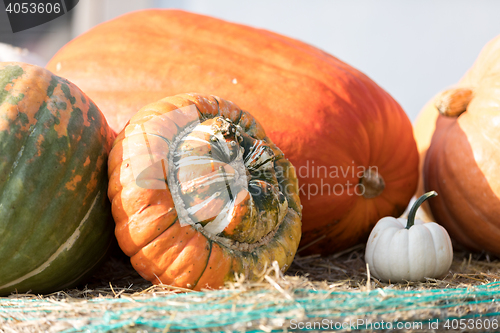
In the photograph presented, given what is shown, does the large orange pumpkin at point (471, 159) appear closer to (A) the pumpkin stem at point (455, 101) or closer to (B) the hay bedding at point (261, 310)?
(A) the pumpkin stem at point (455, 101)

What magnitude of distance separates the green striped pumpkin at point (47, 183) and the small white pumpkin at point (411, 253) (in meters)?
0.98

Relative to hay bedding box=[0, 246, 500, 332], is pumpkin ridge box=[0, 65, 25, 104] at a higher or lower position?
higher

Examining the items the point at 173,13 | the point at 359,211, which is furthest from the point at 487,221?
the point at 173,13

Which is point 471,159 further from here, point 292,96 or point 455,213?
point 292,96

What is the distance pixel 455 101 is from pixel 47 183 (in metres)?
1.75

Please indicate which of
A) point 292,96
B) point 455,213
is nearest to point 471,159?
point 455,213

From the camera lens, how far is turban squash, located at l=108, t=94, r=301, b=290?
3.95ft

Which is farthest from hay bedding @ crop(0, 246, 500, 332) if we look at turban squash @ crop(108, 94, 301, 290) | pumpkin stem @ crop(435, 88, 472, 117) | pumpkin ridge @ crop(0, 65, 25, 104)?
pumpkin stem @ crop(435, 88, 472, 117)

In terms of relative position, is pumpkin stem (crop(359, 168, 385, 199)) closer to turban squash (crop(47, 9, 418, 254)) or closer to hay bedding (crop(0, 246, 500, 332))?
turban squash (crop(47, 9, 418, 254))

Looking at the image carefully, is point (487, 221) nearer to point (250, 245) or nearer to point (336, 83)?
point (336, 83)

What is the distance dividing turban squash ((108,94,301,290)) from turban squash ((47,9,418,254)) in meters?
0.41

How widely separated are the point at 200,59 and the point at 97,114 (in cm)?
62

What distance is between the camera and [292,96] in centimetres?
183

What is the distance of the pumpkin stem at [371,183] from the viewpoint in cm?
186
